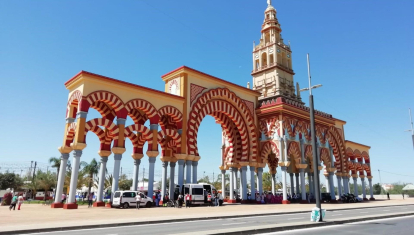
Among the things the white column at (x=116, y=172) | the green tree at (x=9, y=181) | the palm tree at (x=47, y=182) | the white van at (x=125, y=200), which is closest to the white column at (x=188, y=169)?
the white van at (x=125, y=200)

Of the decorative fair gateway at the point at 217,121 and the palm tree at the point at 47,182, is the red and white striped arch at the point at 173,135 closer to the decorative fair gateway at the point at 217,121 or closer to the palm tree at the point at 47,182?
the decorative fair gateway at the point at 217,121

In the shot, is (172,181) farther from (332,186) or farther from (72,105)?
(332,186)

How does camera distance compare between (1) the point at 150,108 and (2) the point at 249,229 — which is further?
(1) the point at 150,108

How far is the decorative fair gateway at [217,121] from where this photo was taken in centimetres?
2291

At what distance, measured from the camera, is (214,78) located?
30.8m

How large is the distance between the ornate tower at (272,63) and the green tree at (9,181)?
5747 cm

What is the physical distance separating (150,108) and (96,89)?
16.1 ft

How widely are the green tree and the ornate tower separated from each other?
5747 cm

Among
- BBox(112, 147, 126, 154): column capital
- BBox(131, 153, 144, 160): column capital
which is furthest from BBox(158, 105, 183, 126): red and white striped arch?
BBox(112, 147, 126, 154): column capital

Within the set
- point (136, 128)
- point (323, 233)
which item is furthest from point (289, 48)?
point (323, 233)

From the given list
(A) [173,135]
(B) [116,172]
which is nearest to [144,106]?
(A) [173,135]

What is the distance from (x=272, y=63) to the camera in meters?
42.8

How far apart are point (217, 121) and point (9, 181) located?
187ft

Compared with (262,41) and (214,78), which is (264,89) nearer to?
(262,41)
